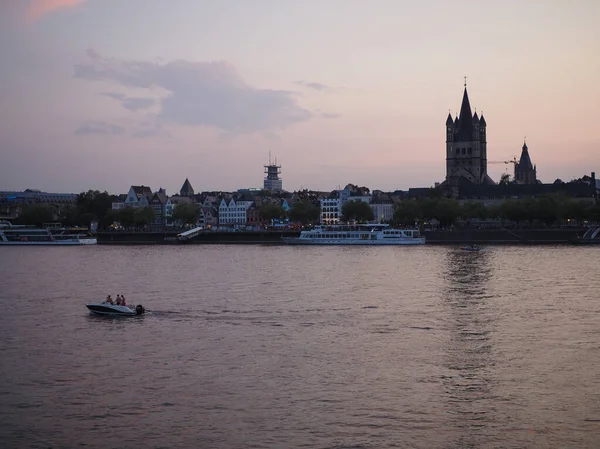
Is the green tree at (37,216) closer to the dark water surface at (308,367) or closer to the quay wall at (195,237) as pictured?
the quay wall at (195,237)

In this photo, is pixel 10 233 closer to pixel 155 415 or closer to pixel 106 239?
pixel 106 239

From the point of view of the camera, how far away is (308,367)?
29.9 m

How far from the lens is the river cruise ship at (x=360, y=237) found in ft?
389

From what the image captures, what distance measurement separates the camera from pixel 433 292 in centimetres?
5256

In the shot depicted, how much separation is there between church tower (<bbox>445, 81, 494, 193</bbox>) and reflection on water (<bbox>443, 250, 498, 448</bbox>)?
12771 cm

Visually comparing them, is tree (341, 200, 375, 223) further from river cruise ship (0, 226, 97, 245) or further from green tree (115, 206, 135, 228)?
river cruise ship (0, 226, 97, 245)

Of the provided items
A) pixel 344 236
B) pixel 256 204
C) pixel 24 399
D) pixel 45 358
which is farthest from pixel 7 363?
pixel 256 204

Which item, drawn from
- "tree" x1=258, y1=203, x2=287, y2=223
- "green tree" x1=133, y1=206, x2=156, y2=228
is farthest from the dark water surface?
"tree" x1=258, y1=203, x2=287, y2=223

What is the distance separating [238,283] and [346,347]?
27.1 m

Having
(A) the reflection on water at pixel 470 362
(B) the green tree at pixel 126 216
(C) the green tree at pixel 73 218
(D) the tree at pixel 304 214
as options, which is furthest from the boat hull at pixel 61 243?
(A) the reflection on water at pixel 470 362

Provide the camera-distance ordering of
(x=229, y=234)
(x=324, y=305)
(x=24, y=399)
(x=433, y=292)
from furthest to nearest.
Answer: (x=229, y=234) → (x=433, y=292) → (x=324, y=305) → (x=24, y=399)

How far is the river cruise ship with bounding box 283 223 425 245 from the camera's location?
11844 cm

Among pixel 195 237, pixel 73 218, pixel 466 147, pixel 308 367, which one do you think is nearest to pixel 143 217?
pixel 73 218

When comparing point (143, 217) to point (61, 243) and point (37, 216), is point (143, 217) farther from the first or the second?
point (37, 216)
